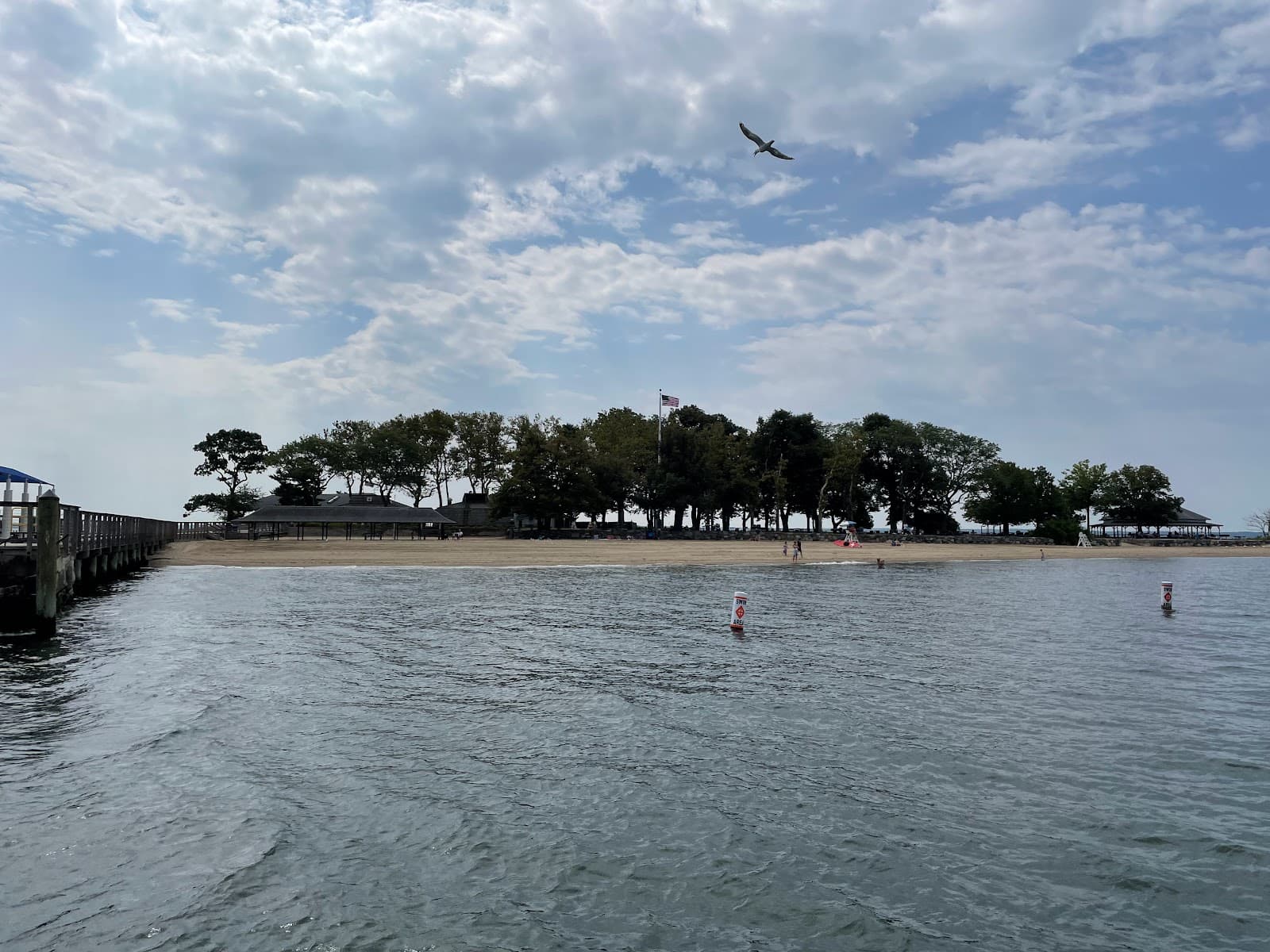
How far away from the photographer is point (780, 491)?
116 meters

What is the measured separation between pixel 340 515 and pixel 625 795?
334ft

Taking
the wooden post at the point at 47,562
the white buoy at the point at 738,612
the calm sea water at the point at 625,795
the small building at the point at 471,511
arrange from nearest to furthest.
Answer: the calm sea water at the point at 625,795 < the wooden post at the point at 47,562 < the white buoy at the point at 738,612 < the small building at the point at 471,511

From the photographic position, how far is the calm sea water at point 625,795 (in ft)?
23.1

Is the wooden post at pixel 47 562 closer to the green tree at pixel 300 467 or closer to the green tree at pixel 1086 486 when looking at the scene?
the green tree at pixel 300 467

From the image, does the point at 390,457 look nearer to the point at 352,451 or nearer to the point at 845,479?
the point at 352,451

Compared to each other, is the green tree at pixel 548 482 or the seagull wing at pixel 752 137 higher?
the seagull wing at pixel 752 137

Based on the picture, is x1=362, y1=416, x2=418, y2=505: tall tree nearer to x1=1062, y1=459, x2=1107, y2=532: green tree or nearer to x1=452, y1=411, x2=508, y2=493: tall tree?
x1=452, y1=411, x2=508, y2=493: tall tree

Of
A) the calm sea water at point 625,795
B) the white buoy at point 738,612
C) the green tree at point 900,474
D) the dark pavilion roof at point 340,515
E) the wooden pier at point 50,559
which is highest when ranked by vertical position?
the green tree at point 900,474

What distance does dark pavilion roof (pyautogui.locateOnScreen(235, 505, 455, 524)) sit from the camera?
341 feet

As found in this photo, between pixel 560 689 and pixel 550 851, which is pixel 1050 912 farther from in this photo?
pixel 560 689

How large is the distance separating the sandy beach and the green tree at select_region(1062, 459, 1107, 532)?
3201cm

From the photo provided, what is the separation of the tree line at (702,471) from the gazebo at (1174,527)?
2108 millimetres

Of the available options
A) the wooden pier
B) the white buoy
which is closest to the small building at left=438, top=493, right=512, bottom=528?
the wooden pier

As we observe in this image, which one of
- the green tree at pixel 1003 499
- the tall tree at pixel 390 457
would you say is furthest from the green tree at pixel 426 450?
the green tree at pixel 1003 499
